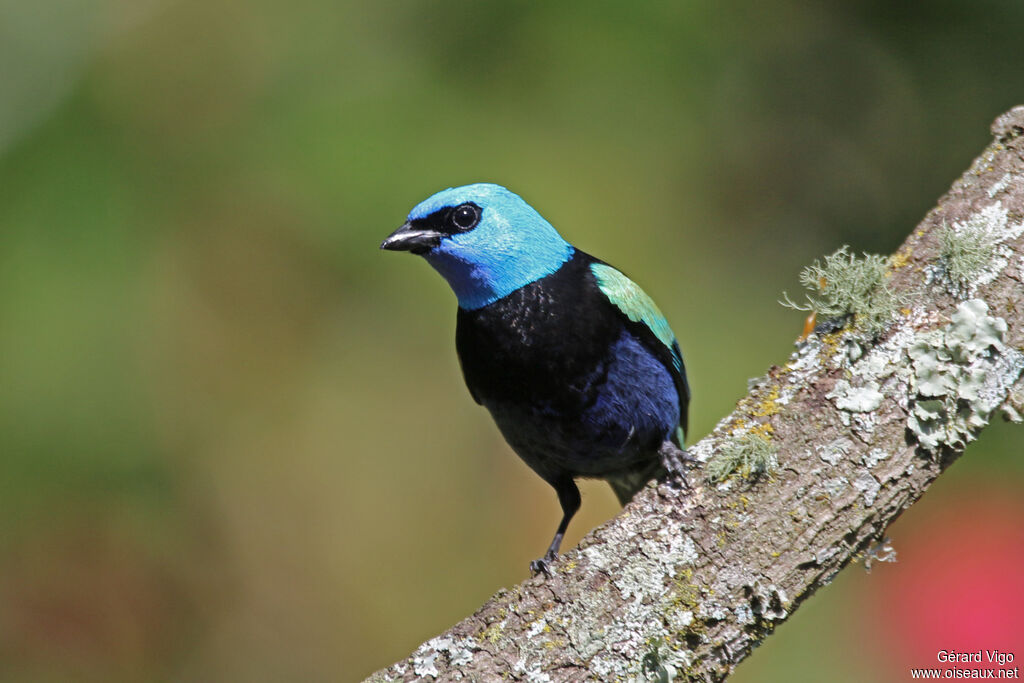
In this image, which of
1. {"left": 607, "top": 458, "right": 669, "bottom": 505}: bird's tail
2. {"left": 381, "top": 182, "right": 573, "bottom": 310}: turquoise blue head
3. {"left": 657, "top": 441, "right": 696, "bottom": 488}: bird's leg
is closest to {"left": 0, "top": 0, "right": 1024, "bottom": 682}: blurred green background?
{"left": 607, "top": 458, "right": 669, "bottom": 505}: bird's tail

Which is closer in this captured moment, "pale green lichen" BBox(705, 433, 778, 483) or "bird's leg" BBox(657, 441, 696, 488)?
"pale green lichen" BBox(705, 433, 778, 483)

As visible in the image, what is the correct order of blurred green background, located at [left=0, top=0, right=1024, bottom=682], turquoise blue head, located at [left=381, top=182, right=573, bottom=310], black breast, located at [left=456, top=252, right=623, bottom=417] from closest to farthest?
1. black breast, located at [left=456, top=252, right=623, bottom=417]
2. turquoise blue head, located at [left=381, top=182, right=573, bottom=310]
3. blurred green background, located at [left=0, top=0, right=1024, bottom=682]

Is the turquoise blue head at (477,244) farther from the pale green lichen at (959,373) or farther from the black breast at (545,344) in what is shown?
the pale green lichen at (959,373)

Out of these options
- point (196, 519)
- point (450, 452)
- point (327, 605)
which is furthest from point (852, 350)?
point (196, 519)

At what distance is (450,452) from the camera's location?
5438 mm

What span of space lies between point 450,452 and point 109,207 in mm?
2315

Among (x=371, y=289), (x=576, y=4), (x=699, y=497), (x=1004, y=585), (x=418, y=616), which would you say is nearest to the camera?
(x=699, y=497)

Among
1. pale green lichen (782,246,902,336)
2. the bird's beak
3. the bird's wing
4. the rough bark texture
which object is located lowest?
the rough bark texture

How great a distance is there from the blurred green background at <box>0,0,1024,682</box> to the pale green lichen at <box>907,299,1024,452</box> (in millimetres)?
2330

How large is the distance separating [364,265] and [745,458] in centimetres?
326

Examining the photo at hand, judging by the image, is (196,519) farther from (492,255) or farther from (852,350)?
(852,350)

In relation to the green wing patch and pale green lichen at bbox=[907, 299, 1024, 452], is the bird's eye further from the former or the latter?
pale green lichen at bbox=[907, 299, 1024, 452]

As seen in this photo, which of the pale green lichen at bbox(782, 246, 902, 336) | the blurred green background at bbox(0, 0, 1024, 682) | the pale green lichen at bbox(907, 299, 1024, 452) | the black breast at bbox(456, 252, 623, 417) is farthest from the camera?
the blurred green background at bbox(0, 0, 1024, 682)

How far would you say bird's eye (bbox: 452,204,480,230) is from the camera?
410cm
